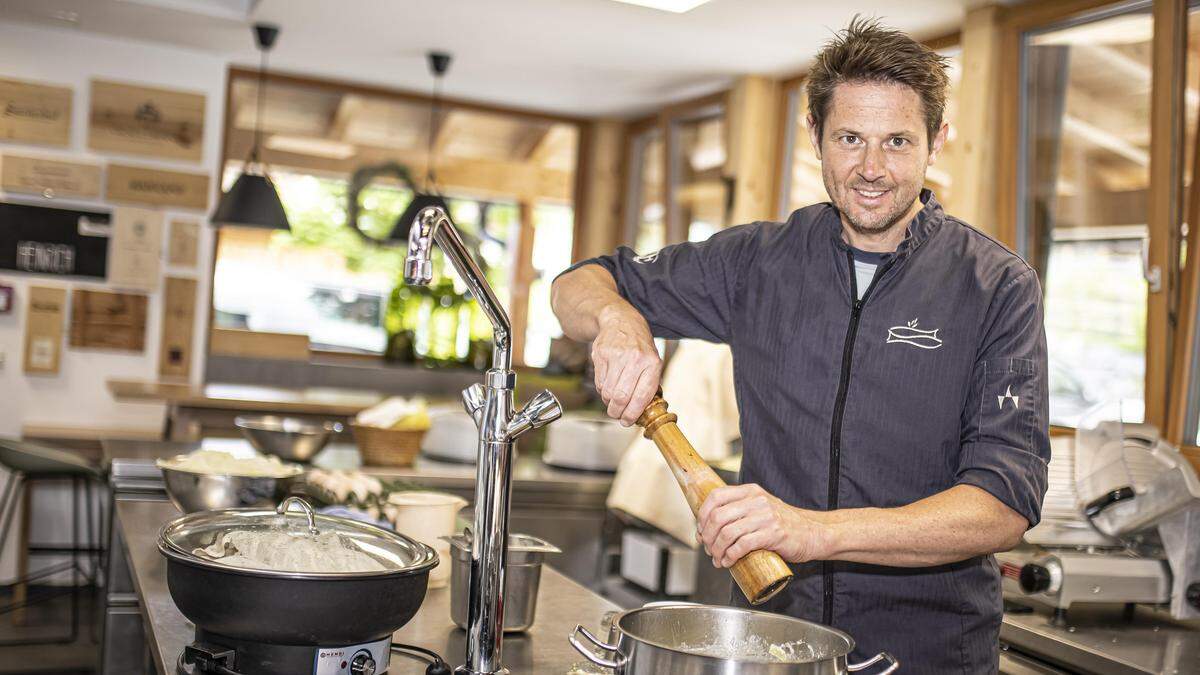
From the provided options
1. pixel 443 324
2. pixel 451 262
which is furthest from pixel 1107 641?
pixel 443 324

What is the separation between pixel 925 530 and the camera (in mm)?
1492

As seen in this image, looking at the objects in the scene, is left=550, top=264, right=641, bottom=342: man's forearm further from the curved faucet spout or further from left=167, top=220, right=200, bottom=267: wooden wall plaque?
left=167, top=220, right=200, bottom=267: wooden wall plaque

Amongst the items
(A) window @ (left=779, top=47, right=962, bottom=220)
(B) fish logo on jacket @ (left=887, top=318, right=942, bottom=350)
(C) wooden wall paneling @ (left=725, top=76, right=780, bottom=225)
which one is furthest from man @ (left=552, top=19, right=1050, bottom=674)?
(C) wooden wall paneling @ (left=725, top=76, right=780, bottom=225)

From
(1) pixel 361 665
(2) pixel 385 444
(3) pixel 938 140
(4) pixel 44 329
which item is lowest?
(1) pixel 361 665

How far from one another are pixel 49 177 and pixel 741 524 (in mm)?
4997

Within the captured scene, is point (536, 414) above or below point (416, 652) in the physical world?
above

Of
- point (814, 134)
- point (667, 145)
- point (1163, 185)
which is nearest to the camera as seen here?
point (814, 134)

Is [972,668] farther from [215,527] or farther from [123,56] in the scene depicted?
[123,56]

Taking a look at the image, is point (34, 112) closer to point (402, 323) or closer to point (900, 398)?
point (402, 323)

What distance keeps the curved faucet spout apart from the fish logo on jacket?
0.67 metres

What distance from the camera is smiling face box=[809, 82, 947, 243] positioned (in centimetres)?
166

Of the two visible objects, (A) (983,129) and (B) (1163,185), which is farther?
(A) (983,129)

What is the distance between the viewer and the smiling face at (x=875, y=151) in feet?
5.46

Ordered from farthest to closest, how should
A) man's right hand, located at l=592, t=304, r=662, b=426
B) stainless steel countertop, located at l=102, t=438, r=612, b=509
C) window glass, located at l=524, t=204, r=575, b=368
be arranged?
1. window glass, located at l=524, t=204, r=575, b=368
2. stainless steel countertop, located at l=102, t=438, r=612, b=509
3. man's right hand, located at l=592, t=304, r=662, b=426
